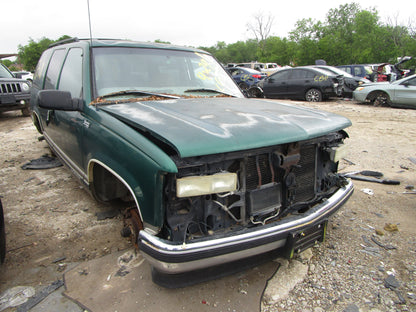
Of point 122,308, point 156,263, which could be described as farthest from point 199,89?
point 122,308

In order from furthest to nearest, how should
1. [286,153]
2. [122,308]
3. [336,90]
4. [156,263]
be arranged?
[336,90] → [286,153] → [122,308] → [156,263]

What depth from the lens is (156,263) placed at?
68.9 inches

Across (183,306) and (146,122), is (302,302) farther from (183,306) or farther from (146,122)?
(146,122)

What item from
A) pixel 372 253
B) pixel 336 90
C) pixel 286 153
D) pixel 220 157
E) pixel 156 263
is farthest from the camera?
pixel 336 90

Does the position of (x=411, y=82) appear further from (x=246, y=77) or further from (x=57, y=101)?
(x=57, y=101)

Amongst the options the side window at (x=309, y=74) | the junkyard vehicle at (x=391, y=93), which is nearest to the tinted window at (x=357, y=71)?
the junkyard vehicle at (x=391, y=93)

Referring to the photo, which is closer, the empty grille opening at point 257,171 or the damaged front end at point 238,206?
the damaged front end at point 238,206

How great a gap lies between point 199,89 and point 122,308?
7.08 ft

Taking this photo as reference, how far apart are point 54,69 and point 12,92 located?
6225 millimetres

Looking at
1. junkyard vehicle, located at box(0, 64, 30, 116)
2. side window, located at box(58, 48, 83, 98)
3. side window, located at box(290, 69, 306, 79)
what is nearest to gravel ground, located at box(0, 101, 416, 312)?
side window, located at box(58, 48, 83, 98)

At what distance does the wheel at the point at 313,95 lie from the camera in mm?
11867

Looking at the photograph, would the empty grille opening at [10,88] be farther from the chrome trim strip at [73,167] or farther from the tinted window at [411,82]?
the tinted window at [411,82]

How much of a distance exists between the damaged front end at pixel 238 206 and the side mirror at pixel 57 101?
133cm

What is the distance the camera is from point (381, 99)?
1072 cm
